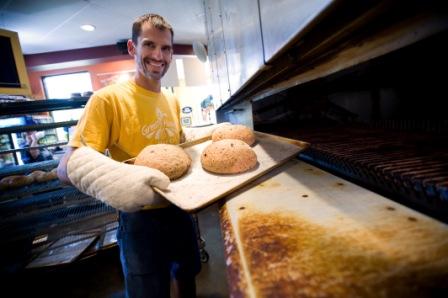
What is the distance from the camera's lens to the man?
0.86 meters

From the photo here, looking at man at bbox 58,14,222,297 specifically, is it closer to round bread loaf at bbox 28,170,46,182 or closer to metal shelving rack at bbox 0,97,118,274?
metal shelving rack at bbox 0,97,118,274

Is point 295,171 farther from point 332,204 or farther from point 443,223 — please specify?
point 443,223

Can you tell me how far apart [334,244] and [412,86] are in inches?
49.7

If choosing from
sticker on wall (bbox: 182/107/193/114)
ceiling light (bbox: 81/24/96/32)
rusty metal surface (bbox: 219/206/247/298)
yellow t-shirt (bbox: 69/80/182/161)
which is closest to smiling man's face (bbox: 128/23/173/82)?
yellow t-shirt (bbox: 69/80/182/161)

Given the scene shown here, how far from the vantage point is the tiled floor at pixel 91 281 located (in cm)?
191

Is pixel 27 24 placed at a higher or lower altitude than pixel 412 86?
higher

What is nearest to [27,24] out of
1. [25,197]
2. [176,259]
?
[25,197]

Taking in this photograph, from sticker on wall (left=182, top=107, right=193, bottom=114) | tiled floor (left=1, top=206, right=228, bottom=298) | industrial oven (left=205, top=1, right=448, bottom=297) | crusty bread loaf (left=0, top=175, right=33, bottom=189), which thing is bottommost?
tiled floor (left=1, top=206, right=228, bottom=298)

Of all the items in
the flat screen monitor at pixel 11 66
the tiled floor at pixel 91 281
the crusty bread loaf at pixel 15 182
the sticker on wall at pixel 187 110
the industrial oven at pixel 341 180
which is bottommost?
the tiled floor at pixel 91 281

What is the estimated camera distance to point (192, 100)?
20.4 ft

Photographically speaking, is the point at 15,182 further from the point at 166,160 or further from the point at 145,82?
the point at 166,160

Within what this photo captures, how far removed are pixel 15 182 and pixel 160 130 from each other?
1849 mm

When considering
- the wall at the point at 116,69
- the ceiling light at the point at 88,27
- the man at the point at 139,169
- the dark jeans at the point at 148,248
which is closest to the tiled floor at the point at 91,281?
the man at the point at 139,169

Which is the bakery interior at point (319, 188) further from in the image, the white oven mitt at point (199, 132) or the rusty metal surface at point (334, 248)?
the white oven mitt at point (199, 132)
